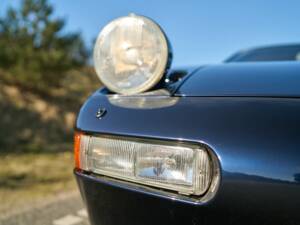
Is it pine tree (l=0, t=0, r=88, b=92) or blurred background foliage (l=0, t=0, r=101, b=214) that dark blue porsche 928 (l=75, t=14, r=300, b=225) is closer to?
blurred background foliage (l=0, t=0, r=101, b=214)

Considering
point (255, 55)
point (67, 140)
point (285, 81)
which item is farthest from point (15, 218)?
point (67, 140)

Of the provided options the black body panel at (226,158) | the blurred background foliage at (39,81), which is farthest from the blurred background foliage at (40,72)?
the black body panel at (226,158)

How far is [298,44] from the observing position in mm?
2188

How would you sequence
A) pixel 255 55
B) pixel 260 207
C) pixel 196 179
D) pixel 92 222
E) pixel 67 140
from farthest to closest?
pixel 67 140 < pixel 255 55 < pixel 92 222 < pixel 196 179 < pixel 260 207

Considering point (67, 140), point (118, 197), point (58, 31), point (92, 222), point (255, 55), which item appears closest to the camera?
point (118, 197)

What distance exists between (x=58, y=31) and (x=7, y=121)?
4.60 meters

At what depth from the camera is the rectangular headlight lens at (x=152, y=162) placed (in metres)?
0.85

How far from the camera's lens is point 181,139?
86 centimetres

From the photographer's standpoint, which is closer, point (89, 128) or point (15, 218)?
point (89, 128)

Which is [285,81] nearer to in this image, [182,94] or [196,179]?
[182,94]

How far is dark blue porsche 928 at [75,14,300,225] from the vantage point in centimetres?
75

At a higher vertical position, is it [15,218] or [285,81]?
[285,81]

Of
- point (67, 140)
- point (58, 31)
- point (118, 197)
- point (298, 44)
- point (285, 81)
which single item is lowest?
point (67, 140)

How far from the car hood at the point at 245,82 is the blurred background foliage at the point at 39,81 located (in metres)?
5.43
